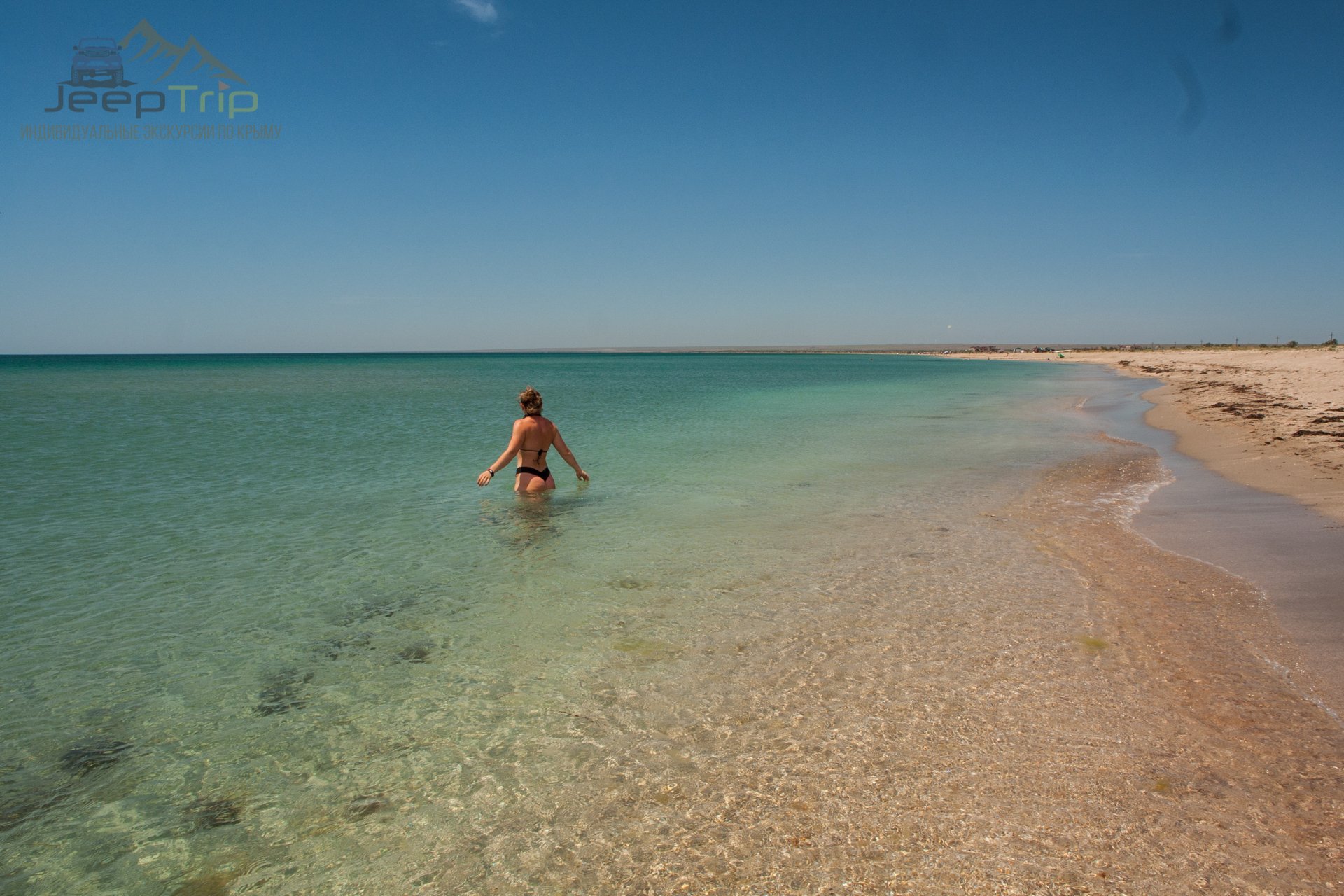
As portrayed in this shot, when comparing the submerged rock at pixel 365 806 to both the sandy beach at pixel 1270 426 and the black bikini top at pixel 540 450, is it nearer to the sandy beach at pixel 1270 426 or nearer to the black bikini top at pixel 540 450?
the black bikini top at pixel 540 450

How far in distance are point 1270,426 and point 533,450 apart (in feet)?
56.8

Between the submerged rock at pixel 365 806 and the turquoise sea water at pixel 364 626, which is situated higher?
the turquoise sea water at pixel 364 626

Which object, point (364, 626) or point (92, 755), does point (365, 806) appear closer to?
point (92, 755)

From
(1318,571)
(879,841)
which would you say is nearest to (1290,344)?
(1318,571)

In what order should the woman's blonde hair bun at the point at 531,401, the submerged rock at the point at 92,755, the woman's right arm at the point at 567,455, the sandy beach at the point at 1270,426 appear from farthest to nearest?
1. the sandy beach at the point at 1270,426
2. the woman's right arm at the point at 567,455
3. the woman's blonde hair bun at the point at 531,401
4. the submerged rock at the point at 92,755

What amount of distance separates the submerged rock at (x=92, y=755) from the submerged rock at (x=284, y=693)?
0.65 metres

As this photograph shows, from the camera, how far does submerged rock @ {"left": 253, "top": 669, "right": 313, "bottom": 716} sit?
432 centimetres

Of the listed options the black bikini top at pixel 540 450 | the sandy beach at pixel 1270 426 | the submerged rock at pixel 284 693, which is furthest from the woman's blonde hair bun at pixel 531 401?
the sandy beach at pixel 1270 426

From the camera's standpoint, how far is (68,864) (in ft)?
9.84

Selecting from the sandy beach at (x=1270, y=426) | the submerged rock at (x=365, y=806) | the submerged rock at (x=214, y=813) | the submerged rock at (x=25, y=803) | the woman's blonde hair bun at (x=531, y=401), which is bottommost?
the submerged rock at (x=214, y=813)

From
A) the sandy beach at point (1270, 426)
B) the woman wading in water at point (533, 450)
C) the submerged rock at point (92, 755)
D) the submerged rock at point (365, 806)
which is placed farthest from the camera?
the sandy beach at point (1270, 426)

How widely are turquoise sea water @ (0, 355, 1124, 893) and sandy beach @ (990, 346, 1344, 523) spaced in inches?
125

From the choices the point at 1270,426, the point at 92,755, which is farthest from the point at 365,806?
the point at 1270,426

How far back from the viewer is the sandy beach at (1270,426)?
1066 centimetres
